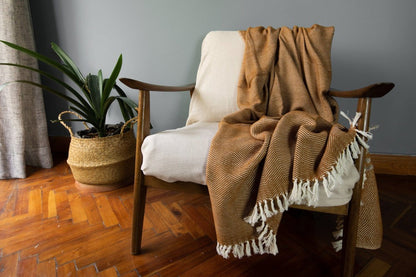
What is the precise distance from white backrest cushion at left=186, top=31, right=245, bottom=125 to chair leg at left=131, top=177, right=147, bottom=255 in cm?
41

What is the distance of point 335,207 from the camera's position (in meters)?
0.62

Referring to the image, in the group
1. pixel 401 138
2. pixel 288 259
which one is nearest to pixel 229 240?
pixel 288 259

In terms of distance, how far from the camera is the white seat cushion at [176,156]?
0.68 m

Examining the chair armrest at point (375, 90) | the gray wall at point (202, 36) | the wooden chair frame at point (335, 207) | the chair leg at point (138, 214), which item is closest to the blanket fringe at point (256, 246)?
the wooden chair frame at point (335, 207)

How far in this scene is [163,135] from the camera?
2.39 ft

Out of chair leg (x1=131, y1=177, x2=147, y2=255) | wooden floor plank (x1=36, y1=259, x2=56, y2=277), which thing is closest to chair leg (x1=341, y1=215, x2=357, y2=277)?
chair leg (x1=131, y1=177, x2=147, y2=255)

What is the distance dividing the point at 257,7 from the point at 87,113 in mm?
1070

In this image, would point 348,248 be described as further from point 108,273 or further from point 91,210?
point 91,210

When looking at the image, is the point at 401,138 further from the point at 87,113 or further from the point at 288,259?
the point at 87,113

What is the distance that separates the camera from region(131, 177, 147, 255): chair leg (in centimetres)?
78

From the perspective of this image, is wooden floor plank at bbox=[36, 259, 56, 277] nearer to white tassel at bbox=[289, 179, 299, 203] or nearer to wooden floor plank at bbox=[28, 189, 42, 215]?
wooden floor plank at bbox=[28, 189, 42, 215]

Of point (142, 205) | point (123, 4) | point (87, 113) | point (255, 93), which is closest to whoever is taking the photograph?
point (142, 205)

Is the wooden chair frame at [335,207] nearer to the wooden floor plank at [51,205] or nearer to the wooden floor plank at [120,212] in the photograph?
the wooden floor plank at [120,212]

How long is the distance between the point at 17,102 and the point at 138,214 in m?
1.17
